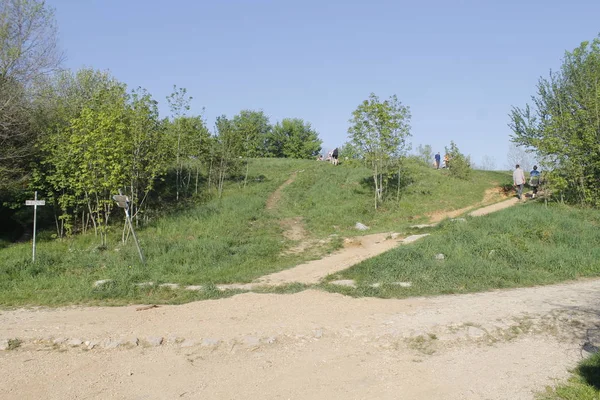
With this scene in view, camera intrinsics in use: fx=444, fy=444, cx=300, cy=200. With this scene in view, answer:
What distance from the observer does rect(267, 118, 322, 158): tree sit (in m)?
67.4

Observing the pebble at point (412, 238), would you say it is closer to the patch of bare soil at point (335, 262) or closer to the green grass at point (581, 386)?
the patch of bare soil at point (335, 262)

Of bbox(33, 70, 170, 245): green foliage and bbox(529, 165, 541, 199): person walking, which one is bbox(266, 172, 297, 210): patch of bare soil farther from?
bbox(529, 165, 541, 199): person walking

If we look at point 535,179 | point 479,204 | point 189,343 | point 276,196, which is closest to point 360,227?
point 276,196

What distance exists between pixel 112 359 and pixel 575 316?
7.75 m

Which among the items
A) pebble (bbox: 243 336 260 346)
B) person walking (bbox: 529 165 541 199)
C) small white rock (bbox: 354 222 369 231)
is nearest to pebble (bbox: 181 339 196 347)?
pebble (bbox: 243 336 260 346)

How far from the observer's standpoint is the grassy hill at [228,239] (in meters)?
10.8

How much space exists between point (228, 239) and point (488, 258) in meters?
8.48

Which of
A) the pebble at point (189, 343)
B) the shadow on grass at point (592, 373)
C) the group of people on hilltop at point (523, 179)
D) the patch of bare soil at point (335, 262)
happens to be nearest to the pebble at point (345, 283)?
the patch of bare soil at point (335, 262)

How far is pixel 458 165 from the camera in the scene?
94.8 feet

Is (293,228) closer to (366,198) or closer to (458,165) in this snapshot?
(366,198)

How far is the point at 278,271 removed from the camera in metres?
12.3

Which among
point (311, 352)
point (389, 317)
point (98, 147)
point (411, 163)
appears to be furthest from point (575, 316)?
point (411, 163)

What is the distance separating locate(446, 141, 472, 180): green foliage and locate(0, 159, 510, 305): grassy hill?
0.73 metres

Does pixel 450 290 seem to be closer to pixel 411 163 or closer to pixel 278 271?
pixel 278 271
